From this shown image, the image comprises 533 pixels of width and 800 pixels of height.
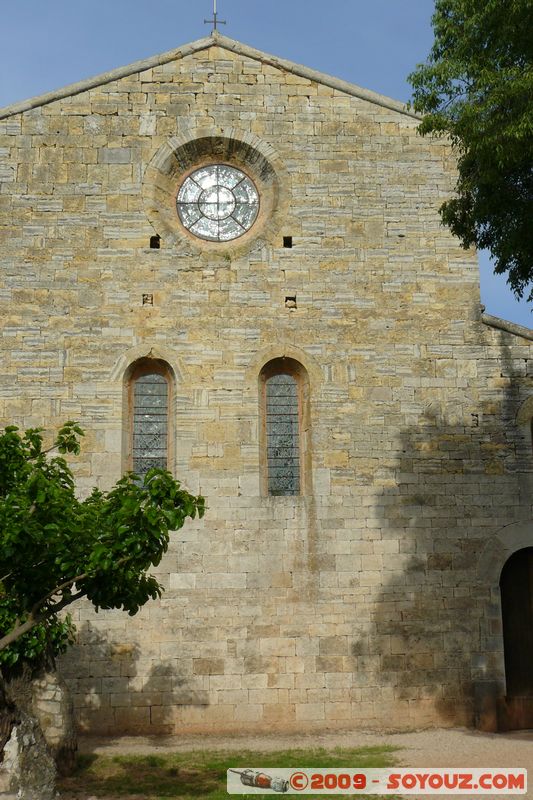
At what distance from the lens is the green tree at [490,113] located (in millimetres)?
9867

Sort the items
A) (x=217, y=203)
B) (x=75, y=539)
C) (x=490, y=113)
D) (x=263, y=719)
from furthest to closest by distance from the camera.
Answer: (x=217, y=203) < (x=263, y=719) < (x=490, y=113) < (x=75, y=539)

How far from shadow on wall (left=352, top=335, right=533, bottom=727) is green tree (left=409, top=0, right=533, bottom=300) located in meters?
2.71

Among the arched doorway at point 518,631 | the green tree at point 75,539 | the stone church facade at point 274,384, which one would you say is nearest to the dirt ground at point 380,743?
the stone church facade at point 274,384

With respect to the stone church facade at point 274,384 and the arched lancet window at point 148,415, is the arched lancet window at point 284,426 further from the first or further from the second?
the arched lancet window at point 148,415

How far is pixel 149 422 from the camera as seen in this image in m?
13.5

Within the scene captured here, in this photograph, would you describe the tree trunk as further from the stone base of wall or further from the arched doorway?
the arched doorway

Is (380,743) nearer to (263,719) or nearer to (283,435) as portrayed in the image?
(263,719)

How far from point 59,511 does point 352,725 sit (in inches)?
248

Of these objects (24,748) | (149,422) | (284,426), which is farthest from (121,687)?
(284,426)

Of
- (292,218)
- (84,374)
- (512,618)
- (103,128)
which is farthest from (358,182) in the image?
(512,618)

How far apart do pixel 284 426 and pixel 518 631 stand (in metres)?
4.35

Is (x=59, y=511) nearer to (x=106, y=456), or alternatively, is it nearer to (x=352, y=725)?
(x=106, y=456)

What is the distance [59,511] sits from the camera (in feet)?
25.7

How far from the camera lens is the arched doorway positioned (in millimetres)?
12688
